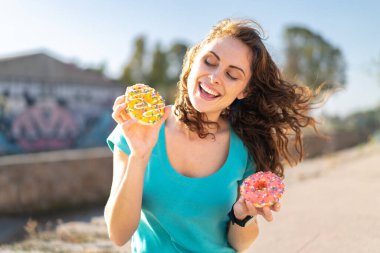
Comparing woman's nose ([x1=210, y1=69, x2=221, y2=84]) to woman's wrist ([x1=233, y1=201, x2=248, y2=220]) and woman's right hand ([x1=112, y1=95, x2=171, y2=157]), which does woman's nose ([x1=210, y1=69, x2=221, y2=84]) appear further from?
woman's wrist ([x1=233, y1=201, x2=248, y2=220])

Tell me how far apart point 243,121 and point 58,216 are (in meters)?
7.39

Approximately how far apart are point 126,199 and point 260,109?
98 centimetres

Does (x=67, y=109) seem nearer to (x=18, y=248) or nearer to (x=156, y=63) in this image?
(x=156, y=63)

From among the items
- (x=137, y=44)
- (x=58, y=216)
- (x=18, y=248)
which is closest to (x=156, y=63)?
(x=137, y=44)

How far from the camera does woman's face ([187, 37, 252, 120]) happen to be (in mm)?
2160

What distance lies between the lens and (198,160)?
2.24 m

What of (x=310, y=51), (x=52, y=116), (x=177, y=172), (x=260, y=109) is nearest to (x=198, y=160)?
(x=177, y=172)

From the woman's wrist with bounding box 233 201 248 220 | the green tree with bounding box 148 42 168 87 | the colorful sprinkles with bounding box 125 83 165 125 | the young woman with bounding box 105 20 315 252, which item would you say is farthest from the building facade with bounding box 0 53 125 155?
the woman's wrist with bounding box 233 201 248 220

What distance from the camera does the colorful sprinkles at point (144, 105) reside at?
193cm

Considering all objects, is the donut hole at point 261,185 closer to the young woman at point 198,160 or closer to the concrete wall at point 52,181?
the young woman at point 198,160

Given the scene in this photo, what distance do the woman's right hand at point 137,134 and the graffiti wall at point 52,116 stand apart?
2339 cm

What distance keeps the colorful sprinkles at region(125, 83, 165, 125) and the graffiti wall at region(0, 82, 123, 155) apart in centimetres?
2329

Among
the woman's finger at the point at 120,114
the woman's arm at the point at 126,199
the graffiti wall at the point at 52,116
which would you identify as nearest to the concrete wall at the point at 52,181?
the woman's arm at the point at 126,199

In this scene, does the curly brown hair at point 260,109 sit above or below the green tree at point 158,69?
above
